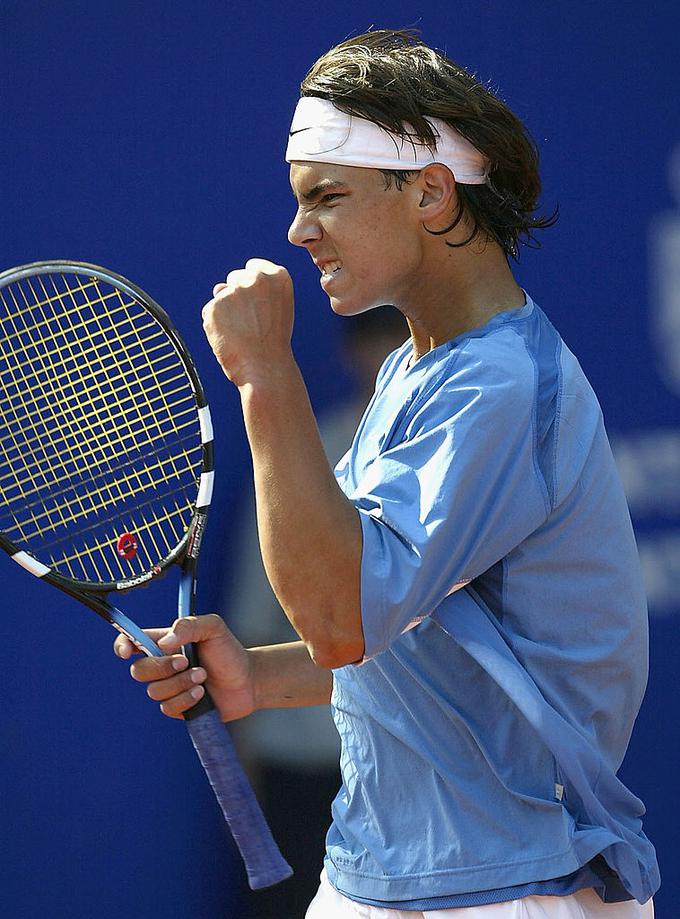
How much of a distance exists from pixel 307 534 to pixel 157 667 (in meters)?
0.60

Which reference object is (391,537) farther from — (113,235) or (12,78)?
(12,78)

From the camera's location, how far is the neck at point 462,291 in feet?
6.03

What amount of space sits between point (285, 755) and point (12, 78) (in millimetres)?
1574

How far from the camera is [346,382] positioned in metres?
2.93

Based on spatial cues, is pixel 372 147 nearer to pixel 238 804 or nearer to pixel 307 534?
pixel 307 534

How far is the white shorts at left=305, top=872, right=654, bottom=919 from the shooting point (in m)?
1.70

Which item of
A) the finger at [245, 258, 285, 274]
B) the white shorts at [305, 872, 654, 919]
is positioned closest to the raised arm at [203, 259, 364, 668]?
the finger at [245, 258, 285, 274]

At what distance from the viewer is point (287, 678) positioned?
7.27 ft

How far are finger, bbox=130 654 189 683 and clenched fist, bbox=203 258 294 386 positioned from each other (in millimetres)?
543

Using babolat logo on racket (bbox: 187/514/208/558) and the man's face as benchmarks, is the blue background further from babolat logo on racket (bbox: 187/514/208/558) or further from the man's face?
the man's face

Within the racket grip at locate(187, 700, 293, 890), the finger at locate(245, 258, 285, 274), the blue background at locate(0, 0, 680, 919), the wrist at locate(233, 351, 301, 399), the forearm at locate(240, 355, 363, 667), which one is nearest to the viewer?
the forearm at locate(240, 355, 363, 667)

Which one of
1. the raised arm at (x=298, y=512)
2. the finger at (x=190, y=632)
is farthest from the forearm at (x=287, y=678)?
the raised arm at (x=298, y=512)

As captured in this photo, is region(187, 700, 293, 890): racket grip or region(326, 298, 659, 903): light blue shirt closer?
region(326, 298, 659, 903): light blue shirt

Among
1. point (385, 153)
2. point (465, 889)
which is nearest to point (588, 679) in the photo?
point (465, 889)
